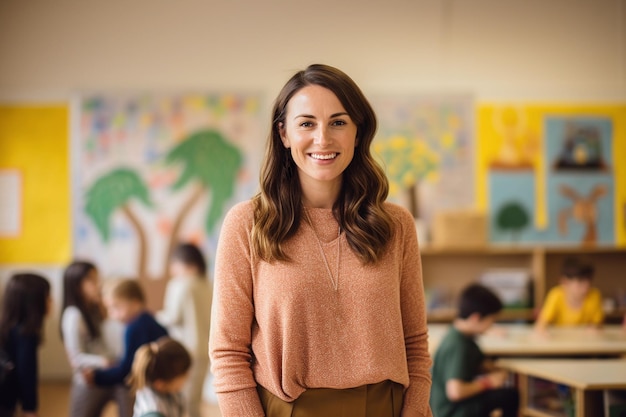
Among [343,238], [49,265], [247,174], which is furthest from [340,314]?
[49,265]

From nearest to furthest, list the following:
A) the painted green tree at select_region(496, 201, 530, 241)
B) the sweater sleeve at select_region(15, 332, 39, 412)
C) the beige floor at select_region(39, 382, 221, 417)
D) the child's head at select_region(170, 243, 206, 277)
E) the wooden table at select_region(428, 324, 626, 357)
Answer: the sweater sleeve at select_region(15, 332, 39, 412), the wooden table at select_region(428, 324, 626, 357), the child's head at select_region(170, 243, 206, 277), the beige floor at select_region(39, 382, 221, 417), the painted green tree at select_region(496, 201, 530, 241)

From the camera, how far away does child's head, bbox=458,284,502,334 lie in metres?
3.41

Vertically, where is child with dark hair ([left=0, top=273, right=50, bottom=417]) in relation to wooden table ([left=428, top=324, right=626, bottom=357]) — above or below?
above

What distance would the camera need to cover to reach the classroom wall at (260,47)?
629 centimetres

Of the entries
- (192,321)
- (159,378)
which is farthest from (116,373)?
(192,321)

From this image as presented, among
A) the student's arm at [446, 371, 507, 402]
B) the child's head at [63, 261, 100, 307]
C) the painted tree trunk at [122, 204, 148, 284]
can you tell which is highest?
the painted tree trunk at [122, 204, 148, 284]

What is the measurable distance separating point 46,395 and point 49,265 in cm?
114

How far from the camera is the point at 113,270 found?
613cm

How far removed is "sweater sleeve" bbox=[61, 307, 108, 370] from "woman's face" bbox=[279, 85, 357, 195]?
2.31 metres

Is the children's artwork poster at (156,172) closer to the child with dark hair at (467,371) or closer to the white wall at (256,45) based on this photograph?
the white wall at (256,45)

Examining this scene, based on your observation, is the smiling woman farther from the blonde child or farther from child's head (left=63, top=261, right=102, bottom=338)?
child's head (left=63, top=261, right=102, bottom=338)

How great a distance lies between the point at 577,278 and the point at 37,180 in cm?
449

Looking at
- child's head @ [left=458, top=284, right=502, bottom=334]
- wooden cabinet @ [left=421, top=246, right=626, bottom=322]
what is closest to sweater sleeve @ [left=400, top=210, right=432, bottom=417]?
child's head @ [left=458, top=284, right=502, bottom=334]

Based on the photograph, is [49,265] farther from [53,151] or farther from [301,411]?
[301,411]
